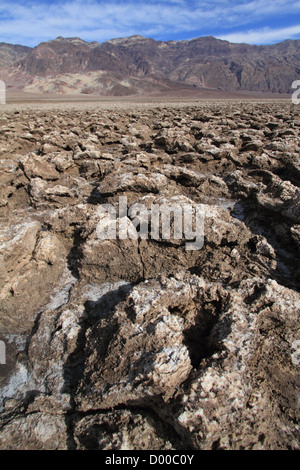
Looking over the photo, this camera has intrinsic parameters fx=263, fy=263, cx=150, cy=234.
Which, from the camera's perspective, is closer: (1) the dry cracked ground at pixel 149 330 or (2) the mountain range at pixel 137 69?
(1) the dry cracked ground at pixel 149 330

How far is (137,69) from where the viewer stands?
122 metres

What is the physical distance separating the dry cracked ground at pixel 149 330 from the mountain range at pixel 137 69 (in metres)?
82.3

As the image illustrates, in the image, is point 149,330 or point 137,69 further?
point 137,69

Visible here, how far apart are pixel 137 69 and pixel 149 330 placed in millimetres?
143192

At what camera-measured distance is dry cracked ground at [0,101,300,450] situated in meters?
1.33

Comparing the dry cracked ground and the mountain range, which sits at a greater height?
the mountain range

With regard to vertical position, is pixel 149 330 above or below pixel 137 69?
below

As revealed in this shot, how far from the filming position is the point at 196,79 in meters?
122

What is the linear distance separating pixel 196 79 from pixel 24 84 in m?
77.5

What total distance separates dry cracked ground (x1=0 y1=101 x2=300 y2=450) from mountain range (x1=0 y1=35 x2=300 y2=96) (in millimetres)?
82329

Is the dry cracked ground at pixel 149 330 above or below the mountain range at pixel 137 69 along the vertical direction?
below

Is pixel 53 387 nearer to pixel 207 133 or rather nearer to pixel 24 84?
pixel 207 133

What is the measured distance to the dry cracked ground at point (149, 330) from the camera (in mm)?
1335
